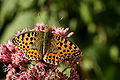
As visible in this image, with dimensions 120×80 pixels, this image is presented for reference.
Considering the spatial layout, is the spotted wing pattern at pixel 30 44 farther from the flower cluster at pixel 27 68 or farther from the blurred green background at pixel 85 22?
the blurred green background at pixel 85 22

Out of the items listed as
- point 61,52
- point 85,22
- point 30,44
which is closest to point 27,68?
point 30,44

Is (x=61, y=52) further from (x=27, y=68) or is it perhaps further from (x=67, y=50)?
(x=27, y=68)

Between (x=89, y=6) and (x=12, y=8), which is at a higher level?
(x=12, y=8)

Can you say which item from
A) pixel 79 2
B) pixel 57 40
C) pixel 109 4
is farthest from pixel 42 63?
pixel 109 4

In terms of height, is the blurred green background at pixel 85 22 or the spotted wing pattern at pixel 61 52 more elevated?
the blurred green background at pixel 85 22

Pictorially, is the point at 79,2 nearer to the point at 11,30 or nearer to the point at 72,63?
the point at 11,30

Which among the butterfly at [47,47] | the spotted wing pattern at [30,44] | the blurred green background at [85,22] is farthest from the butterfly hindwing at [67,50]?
the blurred green background at [85,22]
